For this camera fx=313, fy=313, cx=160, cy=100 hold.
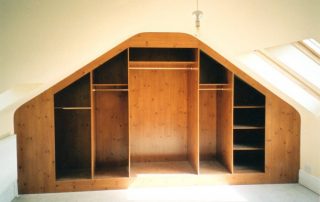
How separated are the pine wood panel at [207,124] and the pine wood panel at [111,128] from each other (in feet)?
4.10

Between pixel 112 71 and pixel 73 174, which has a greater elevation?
pixel 112 71

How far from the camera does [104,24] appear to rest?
2.44m

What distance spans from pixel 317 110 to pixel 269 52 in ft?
3.89

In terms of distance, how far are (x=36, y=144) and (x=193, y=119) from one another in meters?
2.25

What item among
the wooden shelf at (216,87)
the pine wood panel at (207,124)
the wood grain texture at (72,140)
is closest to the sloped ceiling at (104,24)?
the wooden shelf at (216,87)

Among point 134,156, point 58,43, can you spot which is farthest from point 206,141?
point 58,43

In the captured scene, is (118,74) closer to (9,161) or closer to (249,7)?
(9,161)

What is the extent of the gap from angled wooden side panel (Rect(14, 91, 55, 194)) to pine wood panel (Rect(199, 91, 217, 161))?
7.77 feet

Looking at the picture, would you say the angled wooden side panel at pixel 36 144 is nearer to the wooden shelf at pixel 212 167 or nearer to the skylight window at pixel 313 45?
the wooden shelf at pixel 212 167

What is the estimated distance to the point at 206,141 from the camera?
526 cm

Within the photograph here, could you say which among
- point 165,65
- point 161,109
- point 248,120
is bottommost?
point 248,120

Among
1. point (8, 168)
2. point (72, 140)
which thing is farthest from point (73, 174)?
point (8, 168)

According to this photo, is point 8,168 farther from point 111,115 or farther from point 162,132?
point 162,132

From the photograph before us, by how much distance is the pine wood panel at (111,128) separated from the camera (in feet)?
16.2
